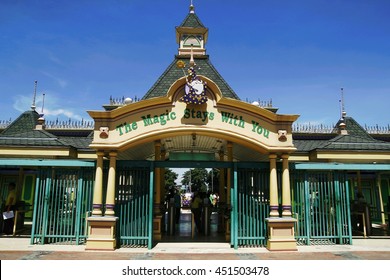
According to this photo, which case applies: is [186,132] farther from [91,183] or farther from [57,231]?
[57,231]

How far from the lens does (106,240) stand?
913 centimetres

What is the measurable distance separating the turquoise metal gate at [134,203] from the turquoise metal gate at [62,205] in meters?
1.08

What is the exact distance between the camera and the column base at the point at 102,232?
359 inches

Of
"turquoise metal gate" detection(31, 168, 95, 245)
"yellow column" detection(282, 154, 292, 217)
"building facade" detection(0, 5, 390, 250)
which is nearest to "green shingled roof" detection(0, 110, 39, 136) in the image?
"building facade" detection(0, 5, 390, 250)

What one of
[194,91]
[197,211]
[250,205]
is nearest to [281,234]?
[250,205]

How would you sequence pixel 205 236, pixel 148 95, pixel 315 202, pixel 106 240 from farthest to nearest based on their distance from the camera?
pixel 148 95
pixel 205 236
pixel 315 202
pixel 106 240

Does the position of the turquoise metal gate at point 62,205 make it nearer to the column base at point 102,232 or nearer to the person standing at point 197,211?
the column base at point 102,232

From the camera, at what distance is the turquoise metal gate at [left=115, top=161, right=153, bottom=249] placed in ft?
32.1

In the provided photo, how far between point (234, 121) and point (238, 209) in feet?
9.09

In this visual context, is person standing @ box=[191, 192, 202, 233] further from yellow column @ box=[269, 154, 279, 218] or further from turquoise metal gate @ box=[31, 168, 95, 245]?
turquoise metal gate @ box=[31, 168, 95, 245]

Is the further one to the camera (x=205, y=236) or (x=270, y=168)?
(x=205, y=236)

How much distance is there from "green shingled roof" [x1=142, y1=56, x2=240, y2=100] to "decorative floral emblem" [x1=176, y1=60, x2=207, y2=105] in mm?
3335

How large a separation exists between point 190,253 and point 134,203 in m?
2.38

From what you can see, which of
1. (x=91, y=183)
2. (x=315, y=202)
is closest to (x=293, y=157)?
(x=315, y=202)
